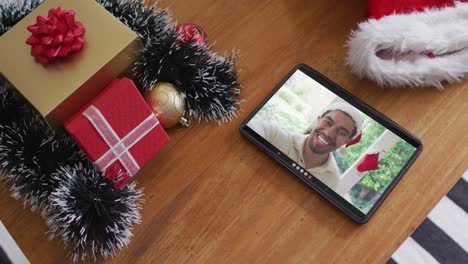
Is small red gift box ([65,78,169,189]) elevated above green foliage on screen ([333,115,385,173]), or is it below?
below

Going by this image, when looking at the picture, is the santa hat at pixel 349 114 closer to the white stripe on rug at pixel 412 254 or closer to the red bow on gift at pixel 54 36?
the white stripe on rug at pixel 412 254

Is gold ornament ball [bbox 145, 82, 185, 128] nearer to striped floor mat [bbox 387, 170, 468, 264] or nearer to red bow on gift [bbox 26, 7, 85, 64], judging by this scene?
red bow on gift [bbox 26, 7, 85, 64]

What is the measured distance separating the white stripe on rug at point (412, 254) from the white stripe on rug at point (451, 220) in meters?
0.04

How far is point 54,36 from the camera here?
528 mm

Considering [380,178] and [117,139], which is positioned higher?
[380,178]

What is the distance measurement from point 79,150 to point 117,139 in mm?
56

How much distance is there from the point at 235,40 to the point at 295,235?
287mm

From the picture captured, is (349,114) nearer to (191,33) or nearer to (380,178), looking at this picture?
(380,178)

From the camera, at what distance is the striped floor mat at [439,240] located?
1.93 ft

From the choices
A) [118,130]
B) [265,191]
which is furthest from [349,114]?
[118,130]

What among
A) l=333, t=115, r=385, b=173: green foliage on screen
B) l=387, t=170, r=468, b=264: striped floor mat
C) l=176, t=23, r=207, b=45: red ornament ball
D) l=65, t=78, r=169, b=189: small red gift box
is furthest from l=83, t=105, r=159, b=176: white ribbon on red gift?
l=387, t=170, r=468, b=264: striped floor mat

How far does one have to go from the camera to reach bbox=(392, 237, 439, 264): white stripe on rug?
1.90 ft

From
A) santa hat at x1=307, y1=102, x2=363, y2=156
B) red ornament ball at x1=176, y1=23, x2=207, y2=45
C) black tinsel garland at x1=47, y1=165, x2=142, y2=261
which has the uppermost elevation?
santa hat at x1=307, y1=102, x2=363, y2=156

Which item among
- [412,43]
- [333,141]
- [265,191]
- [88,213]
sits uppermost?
[412,43]
